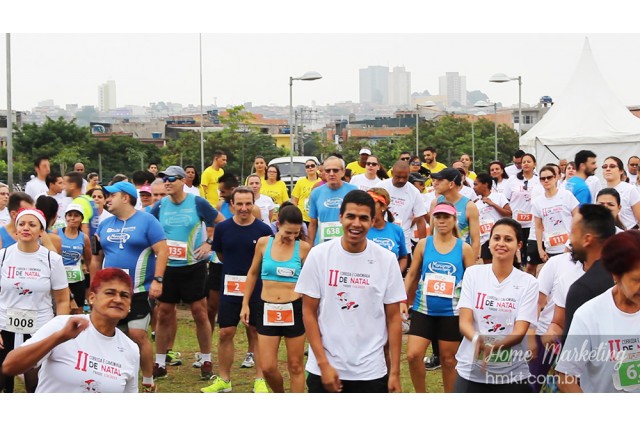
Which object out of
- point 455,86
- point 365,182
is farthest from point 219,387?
point 455,86

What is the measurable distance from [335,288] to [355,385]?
570 mm

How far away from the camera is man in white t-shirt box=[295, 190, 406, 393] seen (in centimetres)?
499

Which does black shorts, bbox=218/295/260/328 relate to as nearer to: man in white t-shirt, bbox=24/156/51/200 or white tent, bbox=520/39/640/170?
man in white t-shirt, bbox=24/156/51/200

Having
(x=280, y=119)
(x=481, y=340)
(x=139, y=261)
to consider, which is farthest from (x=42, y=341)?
(x=280, y=119)

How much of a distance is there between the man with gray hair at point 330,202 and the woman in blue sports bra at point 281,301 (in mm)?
1900

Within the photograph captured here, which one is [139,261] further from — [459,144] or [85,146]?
[459,144]

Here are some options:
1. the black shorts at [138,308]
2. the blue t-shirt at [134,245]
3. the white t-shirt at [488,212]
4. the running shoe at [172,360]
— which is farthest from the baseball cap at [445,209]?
the white t-shirt at [488,212]

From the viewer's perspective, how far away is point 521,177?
1312 centimetres

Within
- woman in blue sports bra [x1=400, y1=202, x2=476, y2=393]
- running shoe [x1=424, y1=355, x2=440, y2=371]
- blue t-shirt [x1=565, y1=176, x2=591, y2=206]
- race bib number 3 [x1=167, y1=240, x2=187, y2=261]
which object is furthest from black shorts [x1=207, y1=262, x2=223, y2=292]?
blue t-shirt [x1=565, y1=176, x2=591, y2=206]

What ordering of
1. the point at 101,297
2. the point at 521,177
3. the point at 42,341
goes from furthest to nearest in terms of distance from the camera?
1. the point at 521,177
2. the point at 101,297
3. the point at 42,341

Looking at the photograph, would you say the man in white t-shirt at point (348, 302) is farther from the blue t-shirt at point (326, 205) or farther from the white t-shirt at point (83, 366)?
the blue t-shirt at point (326, 205)

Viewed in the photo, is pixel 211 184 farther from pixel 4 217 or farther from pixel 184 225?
pixel 184 225

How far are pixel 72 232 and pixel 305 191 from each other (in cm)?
534

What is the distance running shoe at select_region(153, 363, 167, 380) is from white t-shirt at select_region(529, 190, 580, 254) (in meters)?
4.92
